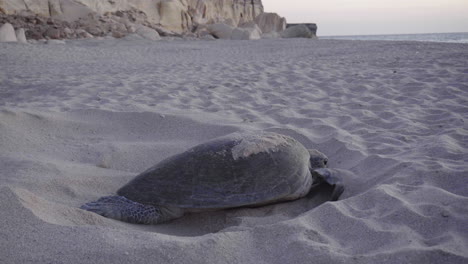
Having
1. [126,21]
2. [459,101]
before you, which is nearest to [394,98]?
[459,101]

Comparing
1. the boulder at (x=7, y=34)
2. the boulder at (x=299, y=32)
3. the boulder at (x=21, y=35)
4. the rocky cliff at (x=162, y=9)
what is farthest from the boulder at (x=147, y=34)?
the boulder at (x=299, y=32)

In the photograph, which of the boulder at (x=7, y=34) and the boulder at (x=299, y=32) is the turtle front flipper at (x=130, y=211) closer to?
the boulder at (x=7, y=34)

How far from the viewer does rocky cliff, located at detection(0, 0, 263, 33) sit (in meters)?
17.9

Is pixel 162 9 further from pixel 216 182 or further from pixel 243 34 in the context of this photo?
pixel 216 182

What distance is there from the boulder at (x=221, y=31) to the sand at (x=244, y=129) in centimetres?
1571

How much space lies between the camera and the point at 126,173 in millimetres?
2922

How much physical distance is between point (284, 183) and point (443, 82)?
4.09m

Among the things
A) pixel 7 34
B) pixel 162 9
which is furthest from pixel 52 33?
pixel 162 9

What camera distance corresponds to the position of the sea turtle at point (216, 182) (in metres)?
2.18

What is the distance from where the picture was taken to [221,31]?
2344 cm

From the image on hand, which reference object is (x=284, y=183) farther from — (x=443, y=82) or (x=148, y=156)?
(x=443, y=82)

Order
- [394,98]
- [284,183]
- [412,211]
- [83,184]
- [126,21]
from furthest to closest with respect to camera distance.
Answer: [126,21]
[394,98]
[83,184]
[284,183]
[412,211]

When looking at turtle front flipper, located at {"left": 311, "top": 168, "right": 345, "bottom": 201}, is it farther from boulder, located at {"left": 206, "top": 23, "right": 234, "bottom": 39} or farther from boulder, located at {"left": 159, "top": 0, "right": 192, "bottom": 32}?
boulder, located at {"left": 159, "top": 0, "right": 192, "bottom": 32}

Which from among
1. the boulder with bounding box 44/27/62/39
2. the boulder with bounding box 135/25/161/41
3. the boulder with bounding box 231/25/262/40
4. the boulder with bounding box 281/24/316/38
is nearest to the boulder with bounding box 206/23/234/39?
the boulder with bounding box 231/25/262/40
